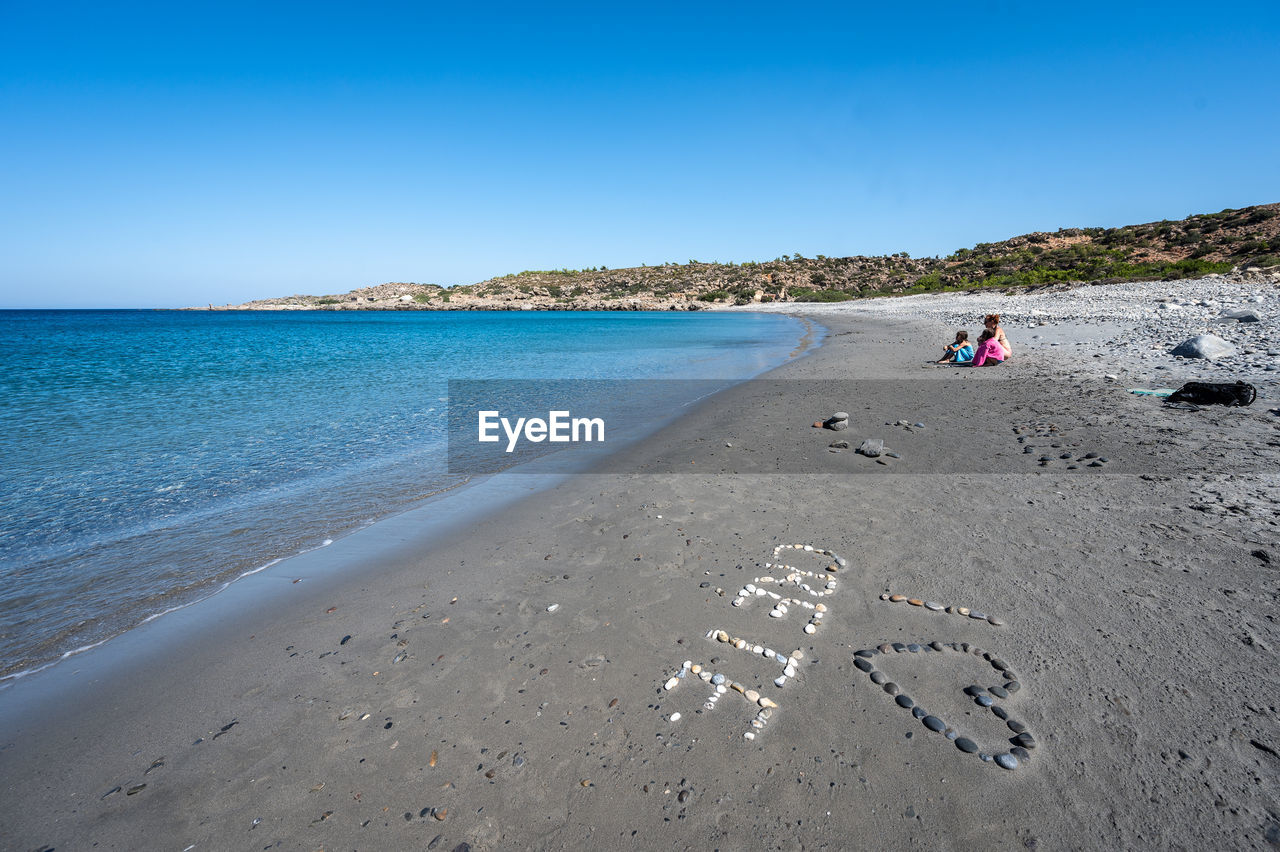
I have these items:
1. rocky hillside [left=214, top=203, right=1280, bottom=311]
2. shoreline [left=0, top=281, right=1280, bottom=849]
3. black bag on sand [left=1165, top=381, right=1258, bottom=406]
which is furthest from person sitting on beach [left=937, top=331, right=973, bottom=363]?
rocky hillside [left=214, top=203, right=1280, bottom=311]

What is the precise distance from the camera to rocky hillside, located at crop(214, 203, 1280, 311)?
41.6 meters

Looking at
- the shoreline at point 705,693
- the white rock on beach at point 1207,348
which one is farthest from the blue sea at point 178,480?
the white rock on beach at point 1207,348

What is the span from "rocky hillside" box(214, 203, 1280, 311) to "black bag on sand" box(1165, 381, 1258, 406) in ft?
108

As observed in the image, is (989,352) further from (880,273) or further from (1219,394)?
(880,273)

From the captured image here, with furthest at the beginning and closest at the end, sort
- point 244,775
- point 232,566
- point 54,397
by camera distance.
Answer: point 54,397 < point 232,566 < point 244,775

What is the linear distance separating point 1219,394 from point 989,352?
21.5 feet

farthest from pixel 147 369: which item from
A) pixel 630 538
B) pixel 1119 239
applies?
pixel 1119 239

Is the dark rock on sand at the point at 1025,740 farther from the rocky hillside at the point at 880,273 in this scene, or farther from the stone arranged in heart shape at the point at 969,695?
the rocky hillside at the point at 880,273

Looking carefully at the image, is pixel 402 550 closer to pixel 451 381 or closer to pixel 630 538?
pixel 630 538

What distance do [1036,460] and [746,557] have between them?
16.4 ft

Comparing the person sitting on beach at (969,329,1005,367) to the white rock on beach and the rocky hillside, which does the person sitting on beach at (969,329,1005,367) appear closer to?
the white rock on beach

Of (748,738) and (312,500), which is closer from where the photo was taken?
(748,738)

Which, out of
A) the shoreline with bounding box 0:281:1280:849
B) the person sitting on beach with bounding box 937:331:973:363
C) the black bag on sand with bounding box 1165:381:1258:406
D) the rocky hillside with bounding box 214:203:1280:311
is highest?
the rocky hillside with bounding box 214:203:1280:311

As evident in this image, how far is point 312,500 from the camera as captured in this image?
7746 millimetres
